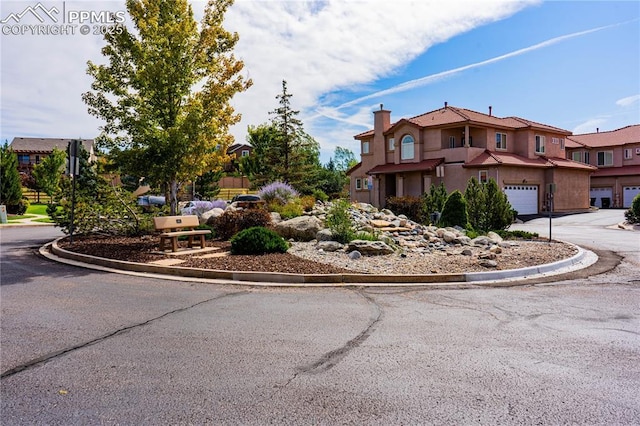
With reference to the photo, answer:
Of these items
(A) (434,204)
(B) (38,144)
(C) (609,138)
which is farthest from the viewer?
(B) (38,144)

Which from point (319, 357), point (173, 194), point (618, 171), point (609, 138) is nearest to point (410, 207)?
point (173, 194)

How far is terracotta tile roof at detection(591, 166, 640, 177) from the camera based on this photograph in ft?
137

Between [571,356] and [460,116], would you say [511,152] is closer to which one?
[460,116]

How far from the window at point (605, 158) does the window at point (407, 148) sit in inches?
945

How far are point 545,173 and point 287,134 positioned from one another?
66.8ft

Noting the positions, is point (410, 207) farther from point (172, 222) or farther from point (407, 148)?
point (407, 148)

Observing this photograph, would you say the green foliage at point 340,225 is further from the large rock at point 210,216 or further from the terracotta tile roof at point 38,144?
the terracotta tile roof at point 38,144

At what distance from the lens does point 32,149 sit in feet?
222

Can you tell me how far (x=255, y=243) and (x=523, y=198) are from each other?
91.0ft

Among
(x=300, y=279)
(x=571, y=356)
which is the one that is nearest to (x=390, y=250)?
(x=300, y=279)

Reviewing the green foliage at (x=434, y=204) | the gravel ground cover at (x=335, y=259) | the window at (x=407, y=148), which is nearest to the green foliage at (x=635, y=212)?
the green foliage at (x=434, y=204)

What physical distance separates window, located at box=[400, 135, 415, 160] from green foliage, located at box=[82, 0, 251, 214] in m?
23.4

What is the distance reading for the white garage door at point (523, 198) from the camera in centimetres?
3209

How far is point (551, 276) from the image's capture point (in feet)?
31.3
